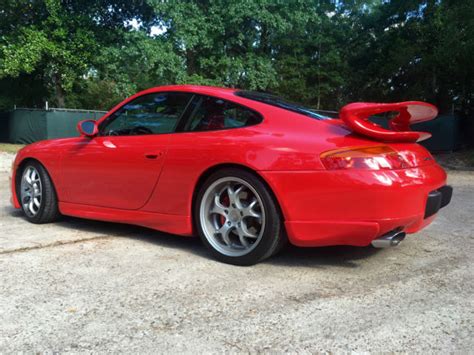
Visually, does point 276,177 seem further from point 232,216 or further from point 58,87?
point 58,87

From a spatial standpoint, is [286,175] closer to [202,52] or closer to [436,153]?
[436,153]

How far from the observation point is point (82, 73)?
76.4 feet

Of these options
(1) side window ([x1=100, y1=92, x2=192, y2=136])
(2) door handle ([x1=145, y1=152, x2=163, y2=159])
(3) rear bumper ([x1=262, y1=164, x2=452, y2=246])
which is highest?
(1) side window ([x1=100, y1=92, x2=192, y2=136])

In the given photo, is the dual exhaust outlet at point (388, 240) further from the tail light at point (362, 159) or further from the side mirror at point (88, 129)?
the side mirror at point (88, 129)

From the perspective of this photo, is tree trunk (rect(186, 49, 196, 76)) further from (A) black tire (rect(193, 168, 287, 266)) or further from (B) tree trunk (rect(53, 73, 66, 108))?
(A) black tire (rect(193, 168, 287, 266))

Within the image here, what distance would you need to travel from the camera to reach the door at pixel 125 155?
381 cm

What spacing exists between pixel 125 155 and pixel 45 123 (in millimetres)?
17376

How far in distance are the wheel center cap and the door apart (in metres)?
0.73

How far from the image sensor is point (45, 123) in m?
19.6

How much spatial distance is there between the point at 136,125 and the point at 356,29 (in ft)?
93.7

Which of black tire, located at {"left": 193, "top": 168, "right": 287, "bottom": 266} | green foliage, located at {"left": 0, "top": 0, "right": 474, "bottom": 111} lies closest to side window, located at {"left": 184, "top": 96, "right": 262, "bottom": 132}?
black tire, located at {"left": 193, "top": 168, "right": 287, "bottom": 266}

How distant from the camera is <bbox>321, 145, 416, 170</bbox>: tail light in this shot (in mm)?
2941

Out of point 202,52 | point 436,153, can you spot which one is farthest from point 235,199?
point 202,52

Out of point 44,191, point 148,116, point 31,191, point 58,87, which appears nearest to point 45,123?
point 58,87
